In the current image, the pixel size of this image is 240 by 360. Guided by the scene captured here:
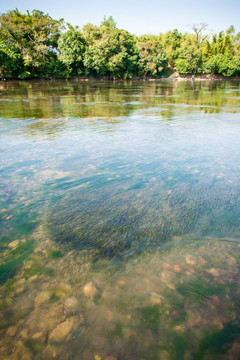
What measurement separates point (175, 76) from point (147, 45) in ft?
55.9

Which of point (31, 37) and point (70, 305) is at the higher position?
point (31, 37)

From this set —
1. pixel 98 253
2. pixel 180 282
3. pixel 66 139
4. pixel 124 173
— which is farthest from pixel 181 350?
pixel 66 139

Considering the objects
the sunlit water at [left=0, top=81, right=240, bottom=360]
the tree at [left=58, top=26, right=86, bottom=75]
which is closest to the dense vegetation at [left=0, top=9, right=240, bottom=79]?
the tree at [left=58, top=26, right=86, bottom=75]

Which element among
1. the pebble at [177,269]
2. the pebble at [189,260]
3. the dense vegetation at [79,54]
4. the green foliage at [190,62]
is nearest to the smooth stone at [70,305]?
the pebble at [177,269]

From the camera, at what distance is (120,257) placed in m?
2.67

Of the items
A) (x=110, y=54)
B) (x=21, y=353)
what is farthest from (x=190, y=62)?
(x=21, y=353)

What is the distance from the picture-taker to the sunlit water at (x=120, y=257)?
6.06ft

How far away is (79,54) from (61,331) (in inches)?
2468

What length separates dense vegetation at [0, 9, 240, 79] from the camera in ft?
158

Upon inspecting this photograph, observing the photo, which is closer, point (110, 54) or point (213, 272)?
point (213, 272)

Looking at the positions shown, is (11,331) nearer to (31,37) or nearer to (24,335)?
(24,335)

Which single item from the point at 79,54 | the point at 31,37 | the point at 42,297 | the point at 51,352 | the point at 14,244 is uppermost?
the point at 31,37

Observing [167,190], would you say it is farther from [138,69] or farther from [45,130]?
[138,69]

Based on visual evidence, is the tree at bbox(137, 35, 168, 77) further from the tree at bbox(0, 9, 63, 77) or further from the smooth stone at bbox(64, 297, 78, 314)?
the smooth stone at bbox(64, 297, 78, 314)
